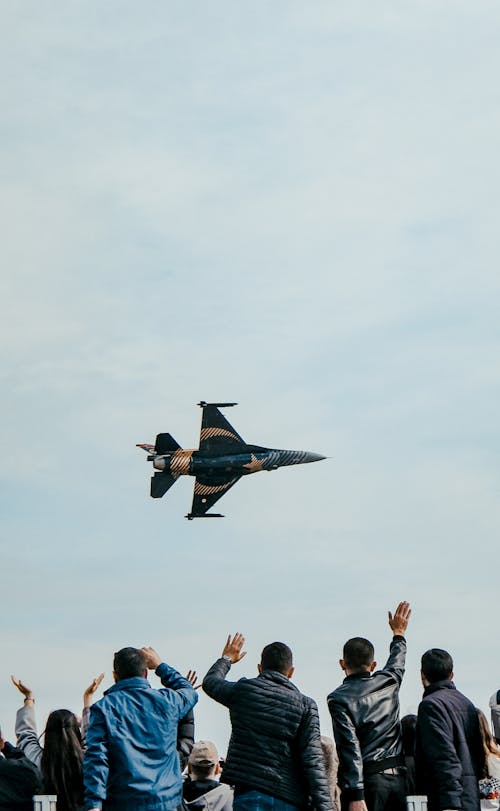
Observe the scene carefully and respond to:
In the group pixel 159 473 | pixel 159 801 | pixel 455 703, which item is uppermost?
pixel 159 473

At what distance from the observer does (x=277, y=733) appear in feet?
28.6

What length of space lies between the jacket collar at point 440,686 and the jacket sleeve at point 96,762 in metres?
2.89

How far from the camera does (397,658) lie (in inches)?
391

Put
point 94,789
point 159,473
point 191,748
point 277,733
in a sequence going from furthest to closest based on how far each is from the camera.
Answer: point 159,473, point 191,748, point 277,733, point 94,789

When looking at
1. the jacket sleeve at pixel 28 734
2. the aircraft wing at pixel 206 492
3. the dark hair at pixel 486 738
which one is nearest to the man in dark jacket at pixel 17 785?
the jacket sleeve at pixel 28 734

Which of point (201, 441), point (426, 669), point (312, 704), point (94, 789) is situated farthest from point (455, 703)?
point (201, 441)

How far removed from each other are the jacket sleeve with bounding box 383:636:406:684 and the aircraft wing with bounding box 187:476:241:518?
28348 millimetres

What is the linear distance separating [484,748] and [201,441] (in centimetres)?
2961

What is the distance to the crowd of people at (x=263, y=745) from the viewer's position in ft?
27.6

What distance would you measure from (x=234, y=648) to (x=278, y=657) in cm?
76

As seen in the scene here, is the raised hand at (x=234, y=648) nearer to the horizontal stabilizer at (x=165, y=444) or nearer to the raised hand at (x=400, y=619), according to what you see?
the raised hand at (x=400, y=619)

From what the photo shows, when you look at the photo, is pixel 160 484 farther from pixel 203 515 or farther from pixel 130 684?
pixel 130 684

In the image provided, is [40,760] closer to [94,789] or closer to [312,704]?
[94,789]

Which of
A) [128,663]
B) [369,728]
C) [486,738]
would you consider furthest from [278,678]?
[486,738]
